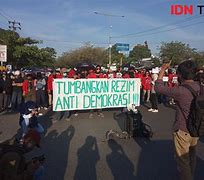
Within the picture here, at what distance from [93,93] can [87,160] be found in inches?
244

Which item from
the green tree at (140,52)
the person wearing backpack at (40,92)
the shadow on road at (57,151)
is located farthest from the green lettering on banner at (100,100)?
the green tree at (140,52)

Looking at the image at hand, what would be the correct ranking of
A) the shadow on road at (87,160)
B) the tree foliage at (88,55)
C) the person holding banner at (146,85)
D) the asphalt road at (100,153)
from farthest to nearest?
the tree foliage at (88,55), the person holding banner at (146,85), the asphalt road at (100,153), the shadow on road at (87,160)

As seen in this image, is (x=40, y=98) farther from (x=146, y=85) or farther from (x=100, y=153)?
(x=100, y=153)

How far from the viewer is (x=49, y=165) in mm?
6863

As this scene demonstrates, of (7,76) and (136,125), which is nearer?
(136,125)

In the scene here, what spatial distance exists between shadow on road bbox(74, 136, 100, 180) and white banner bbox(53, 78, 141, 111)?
3553 mm

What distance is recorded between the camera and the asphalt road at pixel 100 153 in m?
6.39

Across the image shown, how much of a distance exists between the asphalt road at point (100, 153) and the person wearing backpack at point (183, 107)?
4.31ft

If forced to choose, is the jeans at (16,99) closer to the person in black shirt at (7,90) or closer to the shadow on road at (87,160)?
the person in black shirt at (7,90)

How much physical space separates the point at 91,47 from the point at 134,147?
90.1 m

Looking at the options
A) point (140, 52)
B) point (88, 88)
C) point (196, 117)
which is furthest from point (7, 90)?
point (140, 52)

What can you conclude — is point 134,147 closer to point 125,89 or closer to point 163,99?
point 125,89

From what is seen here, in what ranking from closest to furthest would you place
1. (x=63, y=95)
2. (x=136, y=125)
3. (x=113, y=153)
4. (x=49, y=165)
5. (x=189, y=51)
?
(x=49, y=165)
(x=113, y=153)
(x=136, y=125)
(x=63, y=95)
(x=189, y=51)

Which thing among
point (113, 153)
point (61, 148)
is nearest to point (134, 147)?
point (113, 153)
